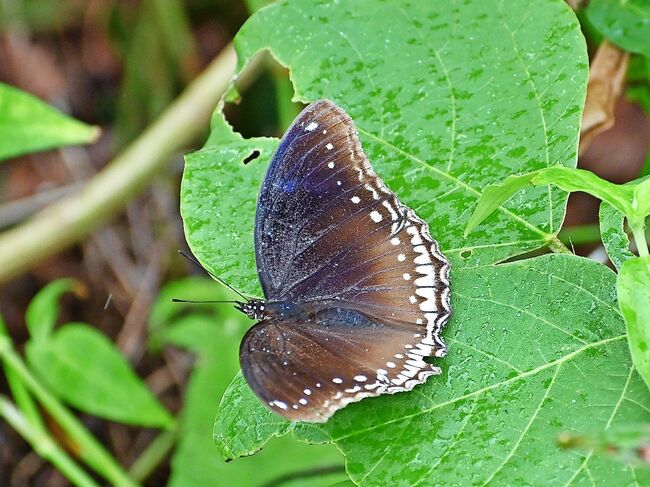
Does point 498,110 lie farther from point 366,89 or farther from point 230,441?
point 230,441

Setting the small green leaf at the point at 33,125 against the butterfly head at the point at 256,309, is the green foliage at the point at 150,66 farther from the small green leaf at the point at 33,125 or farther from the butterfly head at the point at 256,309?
the butterfly head at the point at 256,309

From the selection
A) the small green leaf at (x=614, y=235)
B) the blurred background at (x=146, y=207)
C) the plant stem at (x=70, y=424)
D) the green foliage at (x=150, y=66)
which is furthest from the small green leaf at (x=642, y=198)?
the green foliage at (x=150, y=66)

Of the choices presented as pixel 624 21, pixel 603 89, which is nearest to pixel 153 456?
pixel 603 89

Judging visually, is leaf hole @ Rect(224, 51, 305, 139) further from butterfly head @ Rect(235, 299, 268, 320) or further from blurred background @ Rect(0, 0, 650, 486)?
butterfly head @ Rect(235, 299, 268, 320)

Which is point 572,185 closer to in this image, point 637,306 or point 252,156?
point 637,306

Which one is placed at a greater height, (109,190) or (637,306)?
(637,306)
